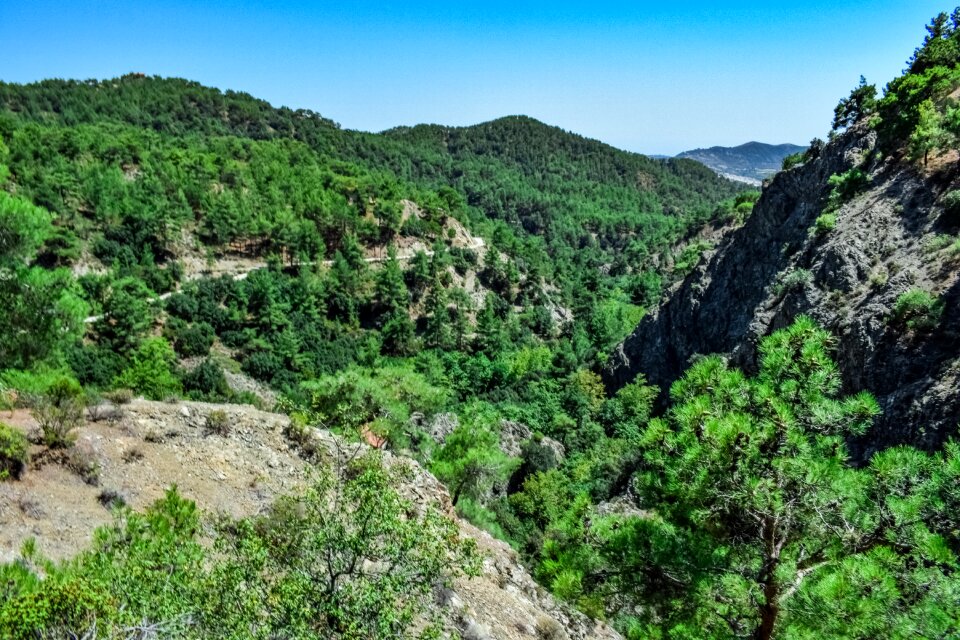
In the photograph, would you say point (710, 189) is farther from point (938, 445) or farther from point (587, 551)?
point (587, 551)

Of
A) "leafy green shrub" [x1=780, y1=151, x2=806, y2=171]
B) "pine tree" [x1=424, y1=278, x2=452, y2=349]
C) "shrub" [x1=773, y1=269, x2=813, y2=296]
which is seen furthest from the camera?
"pine tree" [x1=424, y1=278, x2=452, y2=349]

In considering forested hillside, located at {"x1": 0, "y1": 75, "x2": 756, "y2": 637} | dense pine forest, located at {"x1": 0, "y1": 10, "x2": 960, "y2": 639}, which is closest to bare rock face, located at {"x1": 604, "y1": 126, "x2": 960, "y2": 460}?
dense pine forest, located at {"x1": 0, "y1": 10, "x2": 960, "y2": 639}

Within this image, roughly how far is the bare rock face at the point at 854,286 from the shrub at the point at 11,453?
61.6 feet

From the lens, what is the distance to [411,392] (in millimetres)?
31922

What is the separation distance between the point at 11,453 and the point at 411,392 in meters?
20.5

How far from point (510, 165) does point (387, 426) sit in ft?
500

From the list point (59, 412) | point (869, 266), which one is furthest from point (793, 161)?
point (59, 412)

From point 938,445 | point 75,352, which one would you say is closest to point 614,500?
point 938,445

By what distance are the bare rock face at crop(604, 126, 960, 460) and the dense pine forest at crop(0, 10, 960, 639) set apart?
49.3 inches

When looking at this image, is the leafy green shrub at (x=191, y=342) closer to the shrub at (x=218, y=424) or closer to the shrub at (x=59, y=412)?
the shrub at (x=59, y=412)

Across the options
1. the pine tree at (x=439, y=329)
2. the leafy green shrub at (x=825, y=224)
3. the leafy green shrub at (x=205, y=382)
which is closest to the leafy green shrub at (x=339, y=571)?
the leafy green shrub at (x=825, y=224)

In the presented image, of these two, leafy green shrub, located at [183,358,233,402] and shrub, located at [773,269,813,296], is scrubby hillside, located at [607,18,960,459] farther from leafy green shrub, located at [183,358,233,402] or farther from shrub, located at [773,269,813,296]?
leafy green shrub, located at [183,358,233,402]

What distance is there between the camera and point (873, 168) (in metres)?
30.7

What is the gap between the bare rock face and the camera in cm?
1650
